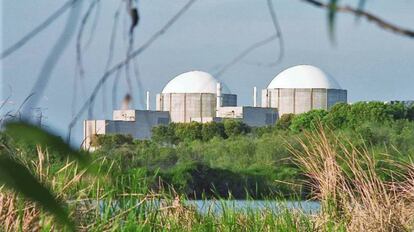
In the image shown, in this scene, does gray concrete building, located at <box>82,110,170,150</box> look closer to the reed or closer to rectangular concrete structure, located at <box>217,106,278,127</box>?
the reed

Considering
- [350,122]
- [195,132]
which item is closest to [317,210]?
[350,122]

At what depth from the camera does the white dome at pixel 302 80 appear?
44.7 metres

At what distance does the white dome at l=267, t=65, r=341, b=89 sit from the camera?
4472 cm

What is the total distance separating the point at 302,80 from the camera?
45469 millimetres

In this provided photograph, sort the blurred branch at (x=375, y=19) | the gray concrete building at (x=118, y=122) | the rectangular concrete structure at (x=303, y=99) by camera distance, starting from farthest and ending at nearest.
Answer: the rectangular concrete structure at (x=303, y=99) → the gray concrete building at (x=118, y=122) → the blurred branch at (x=375, y=19)

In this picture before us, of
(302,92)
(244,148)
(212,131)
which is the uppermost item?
(302,92)

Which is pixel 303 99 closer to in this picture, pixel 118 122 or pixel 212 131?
pixel 212 131

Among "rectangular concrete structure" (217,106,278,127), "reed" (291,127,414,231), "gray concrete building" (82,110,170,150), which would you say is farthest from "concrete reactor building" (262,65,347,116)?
"gray concrete building" (82,110,170,150)

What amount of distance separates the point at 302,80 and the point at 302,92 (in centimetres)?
70

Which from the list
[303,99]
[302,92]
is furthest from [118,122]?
[302,92]

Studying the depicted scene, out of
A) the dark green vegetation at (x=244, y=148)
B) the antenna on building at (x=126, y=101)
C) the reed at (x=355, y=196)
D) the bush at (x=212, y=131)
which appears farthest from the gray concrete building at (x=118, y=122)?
the bush at (x=212, y=131)

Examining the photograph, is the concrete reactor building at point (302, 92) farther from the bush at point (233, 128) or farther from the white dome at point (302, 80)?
the bush at point (233, 128)

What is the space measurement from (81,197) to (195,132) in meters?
30.8

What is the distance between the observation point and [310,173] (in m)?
5.54
